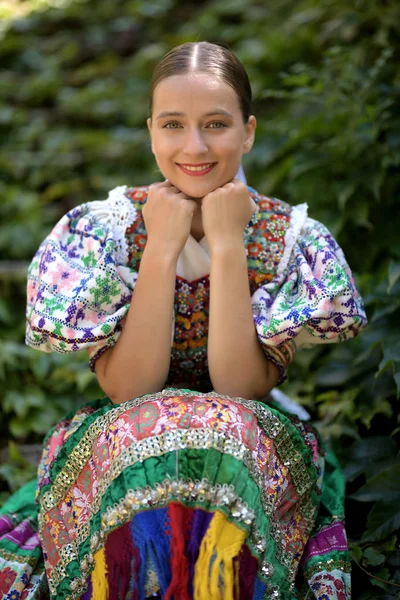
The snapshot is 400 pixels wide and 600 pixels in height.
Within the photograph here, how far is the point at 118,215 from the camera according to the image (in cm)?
187

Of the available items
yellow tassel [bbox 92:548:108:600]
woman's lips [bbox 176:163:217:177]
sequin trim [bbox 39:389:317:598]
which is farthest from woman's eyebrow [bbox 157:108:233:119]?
yellow tassel [bbox 92:548:108:600]

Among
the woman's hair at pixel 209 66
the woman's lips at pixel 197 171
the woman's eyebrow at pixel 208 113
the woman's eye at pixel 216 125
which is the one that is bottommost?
the woman's lips at pixel 197 171

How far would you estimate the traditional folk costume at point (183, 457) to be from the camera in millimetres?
1366

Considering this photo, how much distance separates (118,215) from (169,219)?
0.20 meters

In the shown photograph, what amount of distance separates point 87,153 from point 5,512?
2948 millimetres

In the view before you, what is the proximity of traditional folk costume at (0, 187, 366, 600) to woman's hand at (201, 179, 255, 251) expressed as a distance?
117 mm

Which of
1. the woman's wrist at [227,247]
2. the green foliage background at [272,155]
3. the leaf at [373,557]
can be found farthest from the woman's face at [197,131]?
the leaf at [373,557]

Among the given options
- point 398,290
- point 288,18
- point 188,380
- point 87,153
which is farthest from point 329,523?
point 288,18

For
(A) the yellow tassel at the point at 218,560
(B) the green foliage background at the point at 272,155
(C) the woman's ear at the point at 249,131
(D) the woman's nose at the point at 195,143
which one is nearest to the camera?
(A) the yellow tassel at the point at 218,560

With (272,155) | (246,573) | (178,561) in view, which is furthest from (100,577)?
(272,155)

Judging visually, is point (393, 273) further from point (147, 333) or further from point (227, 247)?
point (147, 333)

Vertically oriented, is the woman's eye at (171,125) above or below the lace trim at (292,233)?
above

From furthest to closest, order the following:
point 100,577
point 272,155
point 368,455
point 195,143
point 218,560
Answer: point 272,155 → point 368,455 → point 195,143 → point 100,577 → point 218,560

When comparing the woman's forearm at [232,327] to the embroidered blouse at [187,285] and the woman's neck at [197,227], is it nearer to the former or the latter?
the embroidered blouse at [187,285]
